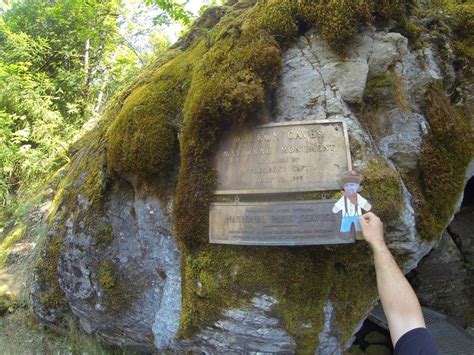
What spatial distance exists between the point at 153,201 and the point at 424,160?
7.68 ft

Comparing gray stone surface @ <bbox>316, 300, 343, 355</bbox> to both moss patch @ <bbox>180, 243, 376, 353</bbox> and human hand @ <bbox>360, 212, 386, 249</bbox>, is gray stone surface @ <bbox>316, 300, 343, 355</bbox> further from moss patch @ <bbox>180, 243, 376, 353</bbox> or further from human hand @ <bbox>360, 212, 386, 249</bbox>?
human hand @ <bbox>360, 212, 386, 249</bbox>

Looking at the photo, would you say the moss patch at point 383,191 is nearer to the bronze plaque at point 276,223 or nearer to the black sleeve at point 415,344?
the bronze plaque at point 276,223

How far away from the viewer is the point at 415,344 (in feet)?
5.46

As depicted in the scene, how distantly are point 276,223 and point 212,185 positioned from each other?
618mm

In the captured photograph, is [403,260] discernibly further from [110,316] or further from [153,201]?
[110,316]

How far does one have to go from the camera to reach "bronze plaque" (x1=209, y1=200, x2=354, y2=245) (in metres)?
2.47

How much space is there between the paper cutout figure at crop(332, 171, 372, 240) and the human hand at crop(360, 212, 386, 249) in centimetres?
7

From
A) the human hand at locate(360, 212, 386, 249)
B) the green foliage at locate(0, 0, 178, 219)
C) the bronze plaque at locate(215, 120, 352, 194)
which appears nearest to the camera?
the human hand at locate(360, 212, 386, 249)

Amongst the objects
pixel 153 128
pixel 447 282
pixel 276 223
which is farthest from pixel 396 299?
pixel 447 282

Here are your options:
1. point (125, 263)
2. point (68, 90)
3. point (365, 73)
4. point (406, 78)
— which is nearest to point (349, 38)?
point (365, 73)

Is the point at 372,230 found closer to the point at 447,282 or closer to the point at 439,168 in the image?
the point at 439,168

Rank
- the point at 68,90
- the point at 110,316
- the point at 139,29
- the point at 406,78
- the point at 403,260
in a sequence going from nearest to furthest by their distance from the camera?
the point at 403,260 < the point at 406,78 < the point at 110,316 < the point at 68,90 < the point at 139,29

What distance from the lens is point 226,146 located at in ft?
9.36

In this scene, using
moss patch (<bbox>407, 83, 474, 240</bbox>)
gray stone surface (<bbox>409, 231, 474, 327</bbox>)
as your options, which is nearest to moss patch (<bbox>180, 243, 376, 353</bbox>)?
moss patch (<bbox>407, 83, 474, 240</bbox>)
